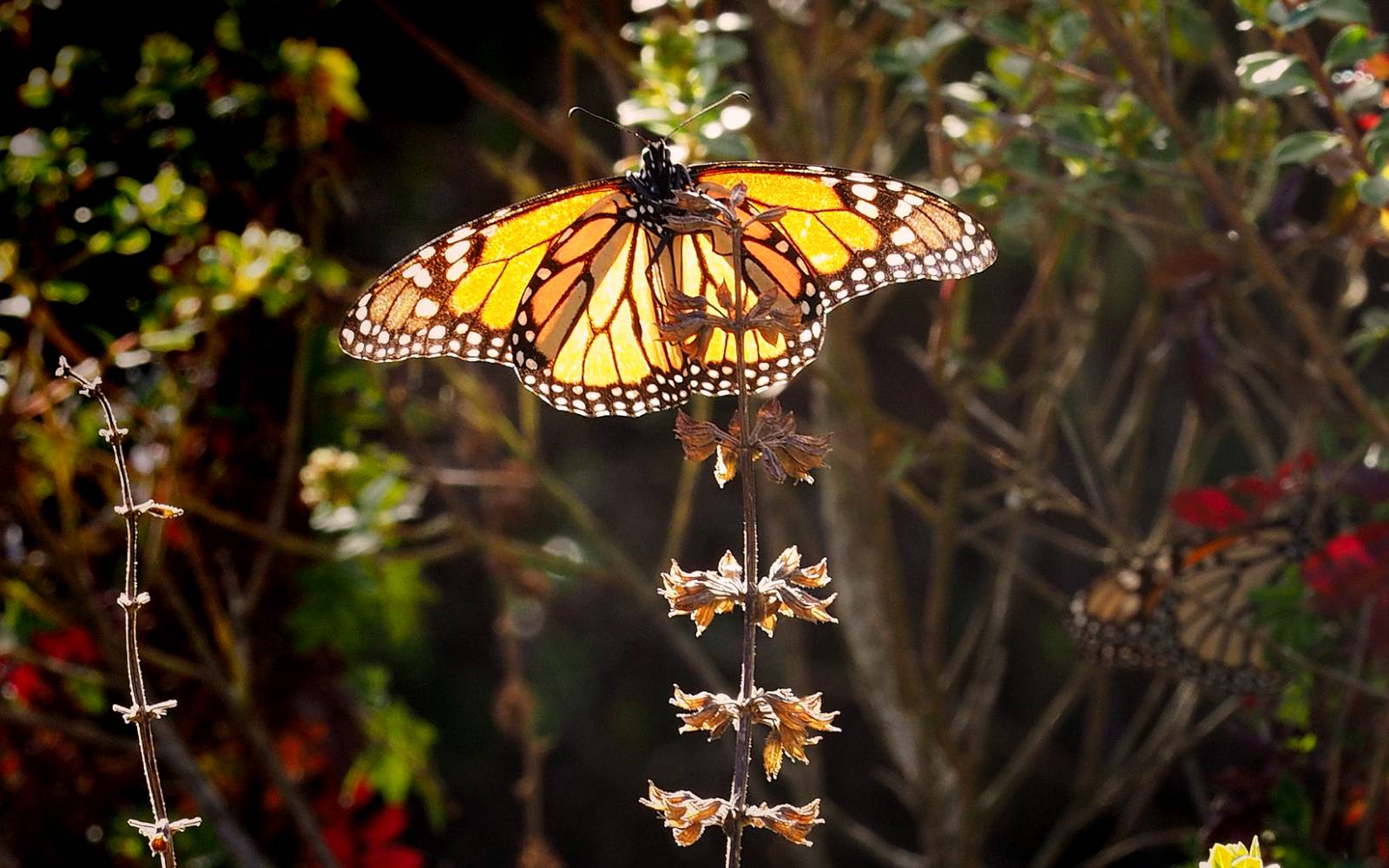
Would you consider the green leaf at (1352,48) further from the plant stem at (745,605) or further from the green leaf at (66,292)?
the green leaf at (66,292)

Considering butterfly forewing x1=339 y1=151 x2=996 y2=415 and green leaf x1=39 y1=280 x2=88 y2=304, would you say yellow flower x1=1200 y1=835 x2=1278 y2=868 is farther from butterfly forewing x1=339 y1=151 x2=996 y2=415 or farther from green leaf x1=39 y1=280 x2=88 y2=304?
green leaf x1=39 y1=280 x2=88 y2=304

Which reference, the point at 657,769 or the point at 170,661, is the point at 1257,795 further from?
the point at 657,769

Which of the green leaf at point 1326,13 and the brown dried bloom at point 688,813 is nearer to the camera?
the brown dried bloom at point 688,813

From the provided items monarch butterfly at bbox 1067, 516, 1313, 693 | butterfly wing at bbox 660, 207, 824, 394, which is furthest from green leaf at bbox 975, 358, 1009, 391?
butterfly wing at bbox 660, 207, 824, 394

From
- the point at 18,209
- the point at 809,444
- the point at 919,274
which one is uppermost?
the point at 18,209

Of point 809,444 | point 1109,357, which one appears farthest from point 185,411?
point 1109,357

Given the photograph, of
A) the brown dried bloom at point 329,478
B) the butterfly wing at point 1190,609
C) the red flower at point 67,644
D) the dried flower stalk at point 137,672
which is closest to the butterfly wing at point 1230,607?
the butterfly wing at point 1190,609
